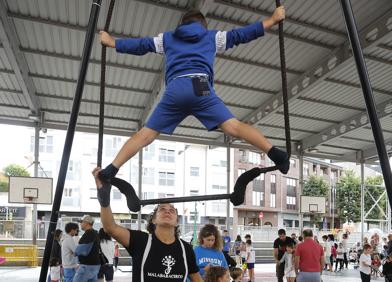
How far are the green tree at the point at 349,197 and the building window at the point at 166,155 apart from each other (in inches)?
656

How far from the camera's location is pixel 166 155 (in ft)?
132

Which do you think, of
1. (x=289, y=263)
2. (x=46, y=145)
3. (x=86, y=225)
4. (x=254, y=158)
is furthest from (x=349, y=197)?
(x=86, y=225)

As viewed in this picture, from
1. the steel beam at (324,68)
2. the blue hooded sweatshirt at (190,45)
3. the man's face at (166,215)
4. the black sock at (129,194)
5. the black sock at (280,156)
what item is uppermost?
the steel beam at (324,68)

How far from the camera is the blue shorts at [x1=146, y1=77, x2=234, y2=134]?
2888 mm

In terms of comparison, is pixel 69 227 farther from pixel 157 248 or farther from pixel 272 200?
pixel 272 200

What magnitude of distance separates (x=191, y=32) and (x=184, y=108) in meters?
0.50

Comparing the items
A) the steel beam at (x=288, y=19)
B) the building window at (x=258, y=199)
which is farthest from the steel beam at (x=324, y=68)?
the building window at (x=258, y=199)

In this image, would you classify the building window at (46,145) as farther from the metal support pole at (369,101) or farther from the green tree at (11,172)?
the metal support pole at (369,101)

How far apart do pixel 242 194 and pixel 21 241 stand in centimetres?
1793

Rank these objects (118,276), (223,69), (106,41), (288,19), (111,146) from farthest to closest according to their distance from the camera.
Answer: (111,146)
(118,276)
(223,69)
(288,19)
(106,41)

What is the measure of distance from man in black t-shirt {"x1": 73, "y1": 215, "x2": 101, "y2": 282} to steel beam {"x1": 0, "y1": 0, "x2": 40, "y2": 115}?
5.59 meters

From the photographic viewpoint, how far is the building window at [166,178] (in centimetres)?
3994

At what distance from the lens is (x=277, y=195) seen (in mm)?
Answer: 46750

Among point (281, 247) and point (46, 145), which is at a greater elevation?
point (46, 145)
